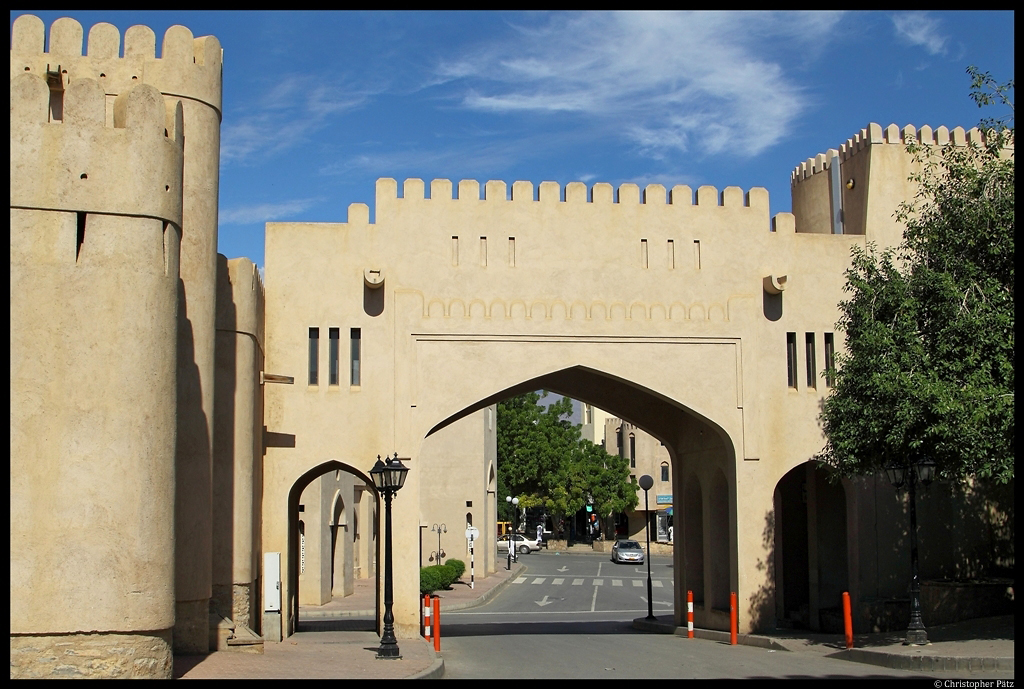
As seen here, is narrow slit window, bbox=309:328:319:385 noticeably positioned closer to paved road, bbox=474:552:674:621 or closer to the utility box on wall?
the utility box on wall

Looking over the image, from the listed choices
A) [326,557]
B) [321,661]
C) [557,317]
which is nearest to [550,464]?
[326,557]

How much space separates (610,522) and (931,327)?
200ft

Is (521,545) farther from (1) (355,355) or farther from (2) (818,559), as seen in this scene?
(1) (355,355)

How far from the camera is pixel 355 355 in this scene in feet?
72.0

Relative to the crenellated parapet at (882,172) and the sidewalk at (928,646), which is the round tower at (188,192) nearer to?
the sidewalk at (928,646)

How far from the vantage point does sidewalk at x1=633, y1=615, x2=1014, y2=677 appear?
14.8 metres

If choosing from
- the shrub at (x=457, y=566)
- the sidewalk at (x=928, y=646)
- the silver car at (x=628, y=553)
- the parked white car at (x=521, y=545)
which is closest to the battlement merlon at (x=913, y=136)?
the sidewalk at (x=928, y=646)

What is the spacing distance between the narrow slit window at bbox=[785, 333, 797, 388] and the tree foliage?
43957mm

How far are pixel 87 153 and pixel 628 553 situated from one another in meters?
49.3

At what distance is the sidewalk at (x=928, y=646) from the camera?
14.8 metres

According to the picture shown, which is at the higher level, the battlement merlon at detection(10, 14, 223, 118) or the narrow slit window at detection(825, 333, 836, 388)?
the battlement merlon at detection(10, 14, 223, 118)

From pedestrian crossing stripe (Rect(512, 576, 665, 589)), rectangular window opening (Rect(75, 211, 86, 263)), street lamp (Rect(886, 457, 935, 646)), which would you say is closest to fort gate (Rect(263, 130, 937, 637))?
street lamp (Rect(886, 457, 935, 646))

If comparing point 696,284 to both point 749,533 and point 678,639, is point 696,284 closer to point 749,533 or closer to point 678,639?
point 749,533
